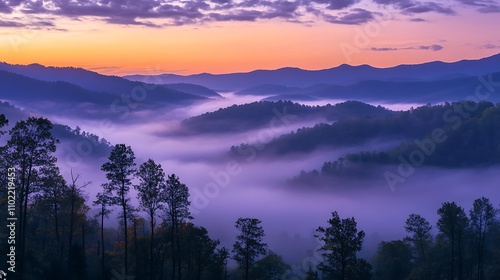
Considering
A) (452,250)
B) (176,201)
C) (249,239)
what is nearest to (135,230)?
(176,201)

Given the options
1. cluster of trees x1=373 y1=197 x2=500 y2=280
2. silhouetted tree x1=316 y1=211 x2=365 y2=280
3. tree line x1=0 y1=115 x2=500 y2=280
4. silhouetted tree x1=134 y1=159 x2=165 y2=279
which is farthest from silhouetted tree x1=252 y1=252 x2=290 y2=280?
silhouetted tree x1=134 y1=159 x2=165 y2=279

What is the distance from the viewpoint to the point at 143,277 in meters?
51.5

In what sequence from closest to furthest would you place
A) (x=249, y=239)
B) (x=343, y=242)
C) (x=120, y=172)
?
(x=343, y=242) < (x=120, y=172) < (x=249, y=239)

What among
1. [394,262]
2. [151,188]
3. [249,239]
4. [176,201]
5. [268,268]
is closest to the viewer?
[151,188]

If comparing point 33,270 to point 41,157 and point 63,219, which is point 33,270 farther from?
point 63,219

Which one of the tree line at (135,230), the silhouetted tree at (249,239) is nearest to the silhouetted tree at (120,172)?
the tree line at (135,230)

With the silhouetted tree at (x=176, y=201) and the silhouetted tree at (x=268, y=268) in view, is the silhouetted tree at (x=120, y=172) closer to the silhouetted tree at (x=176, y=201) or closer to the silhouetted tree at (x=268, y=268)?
the silhouetted tree at (x=176, y=201)

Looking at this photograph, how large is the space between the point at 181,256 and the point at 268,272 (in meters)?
28.9

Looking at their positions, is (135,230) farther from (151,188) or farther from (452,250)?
(452,250)

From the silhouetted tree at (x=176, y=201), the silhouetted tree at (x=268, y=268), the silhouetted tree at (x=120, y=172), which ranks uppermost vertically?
the silhouetted tree at (x=120, y=172)

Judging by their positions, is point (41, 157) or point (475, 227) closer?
point (41, 157)

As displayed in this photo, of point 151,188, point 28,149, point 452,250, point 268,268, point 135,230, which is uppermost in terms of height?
point 28,149

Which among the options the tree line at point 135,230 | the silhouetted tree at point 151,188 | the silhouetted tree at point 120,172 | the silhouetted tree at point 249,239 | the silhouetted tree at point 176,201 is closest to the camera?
the tree line at point 135,230

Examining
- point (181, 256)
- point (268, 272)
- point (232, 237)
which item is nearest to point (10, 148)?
point (181, 256)
